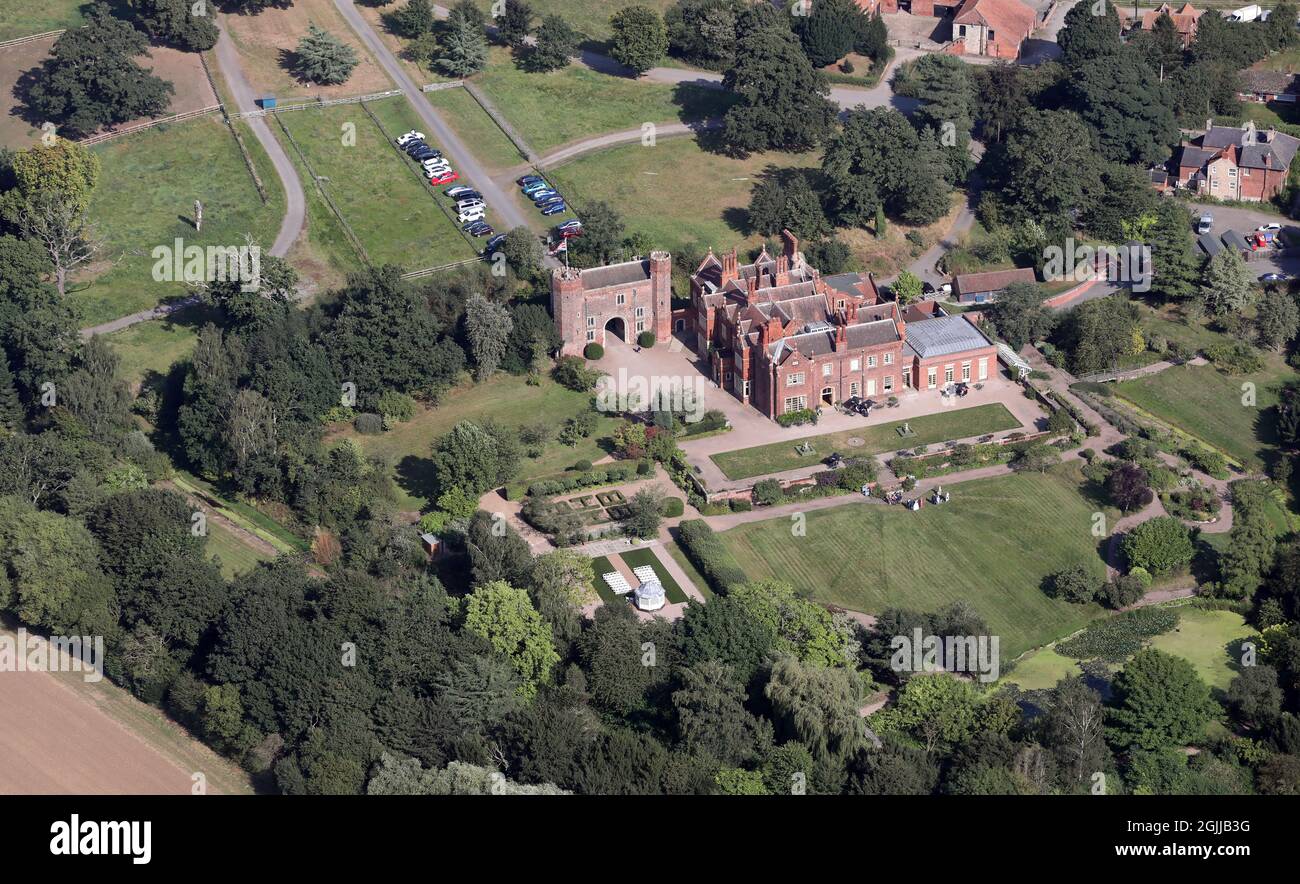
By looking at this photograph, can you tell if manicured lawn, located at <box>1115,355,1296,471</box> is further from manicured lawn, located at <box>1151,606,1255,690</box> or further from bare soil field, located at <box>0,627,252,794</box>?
bare soil field, located at <box>0,627,252,794</box>

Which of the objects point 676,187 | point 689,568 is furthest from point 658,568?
point 676,187

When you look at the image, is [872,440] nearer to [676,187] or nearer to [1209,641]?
[1209,641]

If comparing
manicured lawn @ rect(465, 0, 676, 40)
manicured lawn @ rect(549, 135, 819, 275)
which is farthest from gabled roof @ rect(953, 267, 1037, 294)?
manicured lawn @ rect(465, 0, 676, 40)

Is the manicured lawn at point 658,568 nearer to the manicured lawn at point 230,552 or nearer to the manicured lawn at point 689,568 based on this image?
the manicured lawn at point 689,568

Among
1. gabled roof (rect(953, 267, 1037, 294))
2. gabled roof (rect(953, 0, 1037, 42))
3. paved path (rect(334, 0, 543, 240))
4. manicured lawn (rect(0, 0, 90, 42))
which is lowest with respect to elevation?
gabled roof (rect(953, 267, 1037, 294))

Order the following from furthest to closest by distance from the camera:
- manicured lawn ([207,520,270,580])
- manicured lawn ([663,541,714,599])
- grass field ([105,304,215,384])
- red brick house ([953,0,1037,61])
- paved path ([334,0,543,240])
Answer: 1. red brick house ([953,0,1037,61])
2. paved path ([334,0,543,240])
3. grass field ([105,304,215,384])
4. manicured lawn ([207,520,270,580])
5. manicured lawn ([663,541,714,599])

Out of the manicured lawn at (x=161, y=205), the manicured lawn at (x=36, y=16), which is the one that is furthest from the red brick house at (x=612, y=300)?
the manicured lawn at (x=36, y=16)
